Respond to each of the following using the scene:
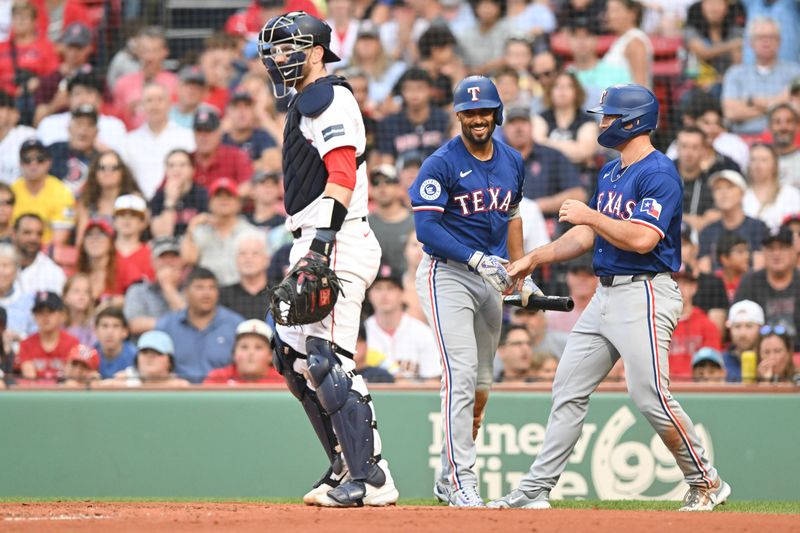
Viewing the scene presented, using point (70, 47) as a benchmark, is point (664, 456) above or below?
below

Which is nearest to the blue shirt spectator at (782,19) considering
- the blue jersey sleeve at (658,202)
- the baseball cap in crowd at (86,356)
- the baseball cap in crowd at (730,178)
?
the baseball cap in crowd at (730,178)

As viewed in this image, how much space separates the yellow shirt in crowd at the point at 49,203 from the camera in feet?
32.8

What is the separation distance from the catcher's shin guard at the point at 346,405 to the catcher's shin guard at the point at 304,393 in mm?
173

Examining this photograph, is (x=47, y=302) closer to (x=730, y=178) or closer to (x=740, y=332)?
(x=740, y=332)

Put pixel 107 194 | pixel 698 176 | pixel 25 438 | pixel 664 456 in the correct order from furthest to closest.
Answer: pixel 107 194 → pixel 698 176 → pixel 25 438 → pixel 664 456

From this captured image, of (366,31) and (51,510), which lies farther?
(366,31)

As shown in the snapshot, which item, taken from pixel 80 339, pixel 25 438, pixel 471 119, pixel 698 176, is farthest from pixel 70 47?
pixel 471 119

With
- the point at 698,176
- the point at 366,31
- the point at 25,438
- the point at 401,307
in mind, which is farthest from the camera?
the point at 366,31

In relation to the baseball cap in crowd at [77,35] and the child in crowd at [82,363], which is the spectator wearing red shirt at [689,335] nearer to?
the child in crowd at [82,363]

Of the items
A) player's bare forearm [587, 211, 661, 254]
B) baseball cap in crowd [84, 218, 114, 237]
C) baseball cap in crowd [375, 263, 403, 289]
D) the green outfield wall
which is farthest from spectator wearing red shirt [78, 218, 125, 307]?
player's bare forearm [587, 211, 661, 254]

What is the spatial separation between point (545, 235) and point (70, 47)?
533 cm

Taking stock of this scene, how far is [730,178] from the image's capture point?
910cm

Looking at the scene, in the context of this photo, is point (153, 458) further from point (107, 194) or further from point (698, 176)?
point (698, 176)

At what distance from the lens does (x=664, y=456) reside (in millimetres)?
7586
